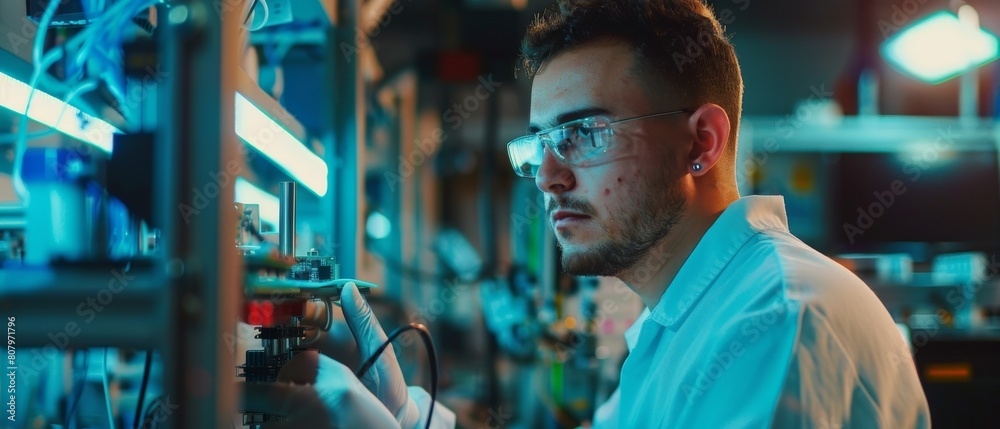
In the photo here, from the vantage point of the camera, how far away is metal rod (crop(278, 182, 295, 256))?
0.98 m

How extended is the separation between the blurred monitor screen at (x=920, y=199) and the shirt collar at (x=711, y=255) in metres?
2.04

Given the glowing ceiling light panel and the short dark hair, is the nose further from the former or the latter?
the glowing ceiling light panel

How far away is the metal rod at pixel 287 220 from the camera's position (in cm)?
98

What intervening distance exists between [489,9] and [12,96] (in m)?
2.10

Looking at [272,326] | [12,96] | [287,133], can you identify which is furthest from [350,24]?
[272,326]

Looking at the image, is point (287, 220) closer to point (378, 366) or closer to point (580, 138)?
point (378, 366)

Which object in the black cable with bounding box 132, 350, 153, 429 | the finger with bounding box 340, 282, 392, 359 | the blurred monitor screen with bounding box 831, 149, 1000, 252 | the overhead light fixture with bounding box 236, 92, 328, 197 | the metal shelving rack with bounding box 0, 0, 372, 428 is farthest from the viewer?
the blurred monitor screen with bounding box 831, 149, 1000, 252

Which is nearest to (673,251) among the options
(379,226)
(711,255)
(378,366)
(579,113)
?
(711,255)

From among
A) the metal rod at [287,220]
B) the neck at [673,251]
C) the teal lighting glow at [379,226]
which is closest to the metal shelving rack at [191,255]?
the metal rod at [287,220]

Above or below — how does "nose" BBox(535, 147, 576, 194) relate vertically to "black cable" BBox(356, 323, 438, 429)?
above

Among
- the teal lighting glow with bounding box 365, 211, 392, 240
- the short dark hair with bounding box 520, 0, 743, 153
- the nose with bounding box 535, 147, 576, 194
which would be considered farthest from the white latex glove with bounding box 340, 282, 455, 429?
the teal lighting glow with bounding box 365, 211, 392, 240

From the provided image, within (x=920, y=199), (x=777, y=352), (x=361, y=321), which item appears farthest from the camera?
(x=920, y=199)

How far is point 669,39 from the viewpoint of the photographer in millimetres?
1162

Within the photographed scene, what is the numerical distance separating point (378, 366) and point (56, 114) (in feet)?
2.13
